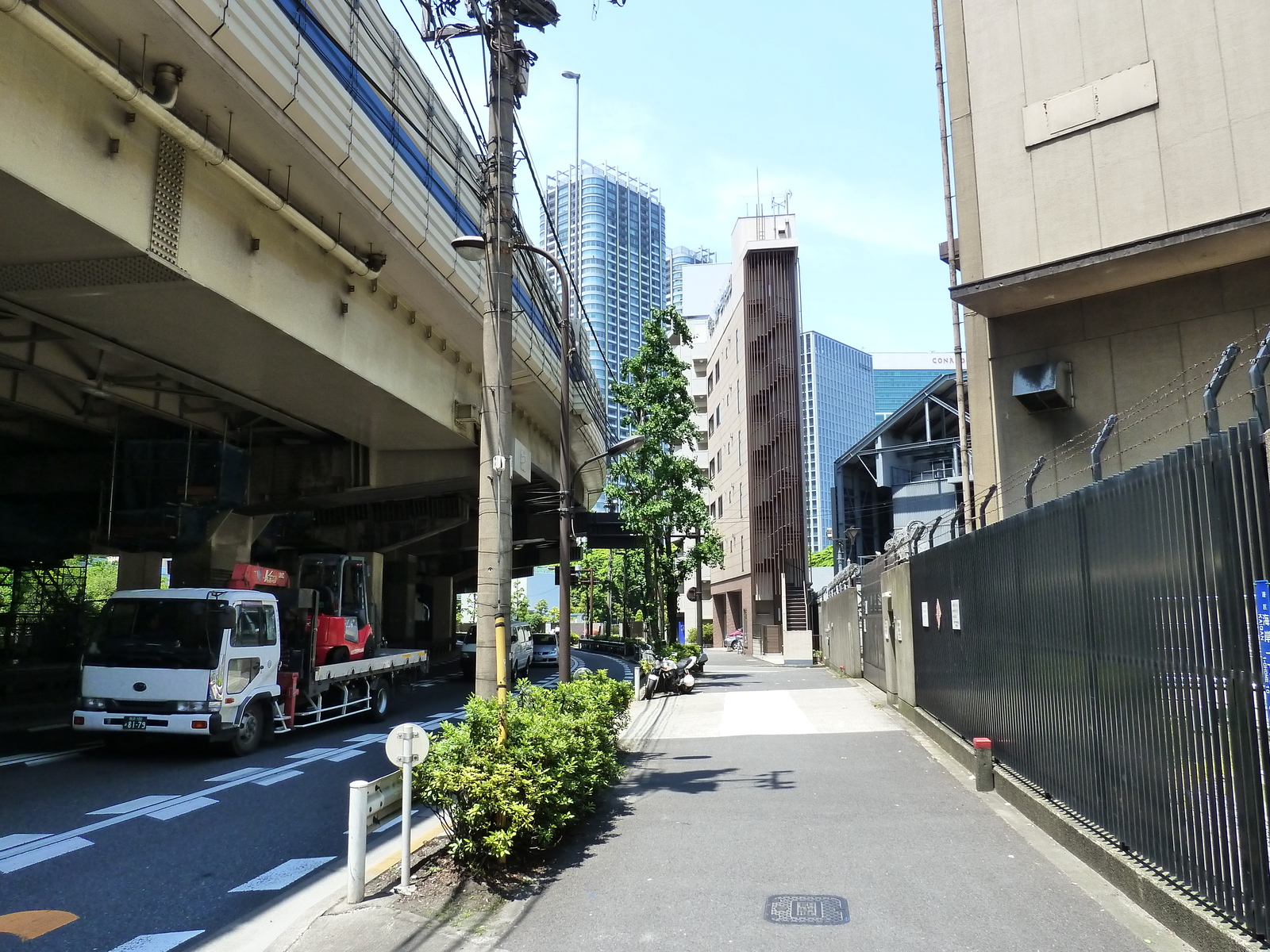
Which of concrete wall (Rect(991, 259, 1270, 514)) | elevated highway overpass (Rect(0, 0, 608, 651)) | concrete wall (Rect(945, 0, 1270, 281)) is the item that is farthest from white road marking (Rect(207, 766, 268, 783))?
concrete wall (Rect(945, 0, 1270, 281))

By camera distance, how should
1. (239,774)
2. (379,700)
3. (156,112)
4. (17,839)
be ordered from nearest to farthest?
(17,839), (156,112), (239,774), (379,700)

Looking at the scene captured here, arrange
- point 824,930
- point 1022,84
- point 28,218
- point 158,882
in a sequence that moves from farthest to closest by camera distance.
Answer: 1. point 1022,84
2. point 28,218
3. point 158,882
4. point 824,930

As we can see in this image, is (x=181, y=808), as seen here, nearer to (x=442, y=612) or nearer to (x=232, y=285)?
(x=232, y=285)

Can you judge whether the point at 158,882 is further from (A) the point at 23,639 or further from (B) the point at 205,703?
(A) the point at 23,639

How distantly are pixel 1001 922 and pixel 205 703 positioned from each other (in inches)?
432

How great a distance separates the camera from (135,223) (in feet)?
31.9

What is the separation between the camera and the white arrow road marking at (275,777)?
1182 centimetres

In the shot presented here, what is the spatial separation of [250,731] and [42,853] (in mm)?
6282

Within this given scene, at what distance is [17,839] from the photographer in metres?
8.55

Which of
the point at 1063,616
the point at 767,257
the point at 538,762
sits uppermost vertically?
the point at 767,257

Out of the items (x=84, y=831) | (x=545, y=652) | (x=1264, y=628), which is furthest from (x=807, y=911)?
(x=545, y=652)

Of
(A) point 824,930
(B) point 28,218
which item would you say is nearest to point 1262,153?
(A) point 824,930

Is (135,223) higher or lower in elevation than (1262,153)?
lower

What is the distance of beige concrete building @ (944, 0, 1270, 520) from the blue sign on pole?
8.51 m
